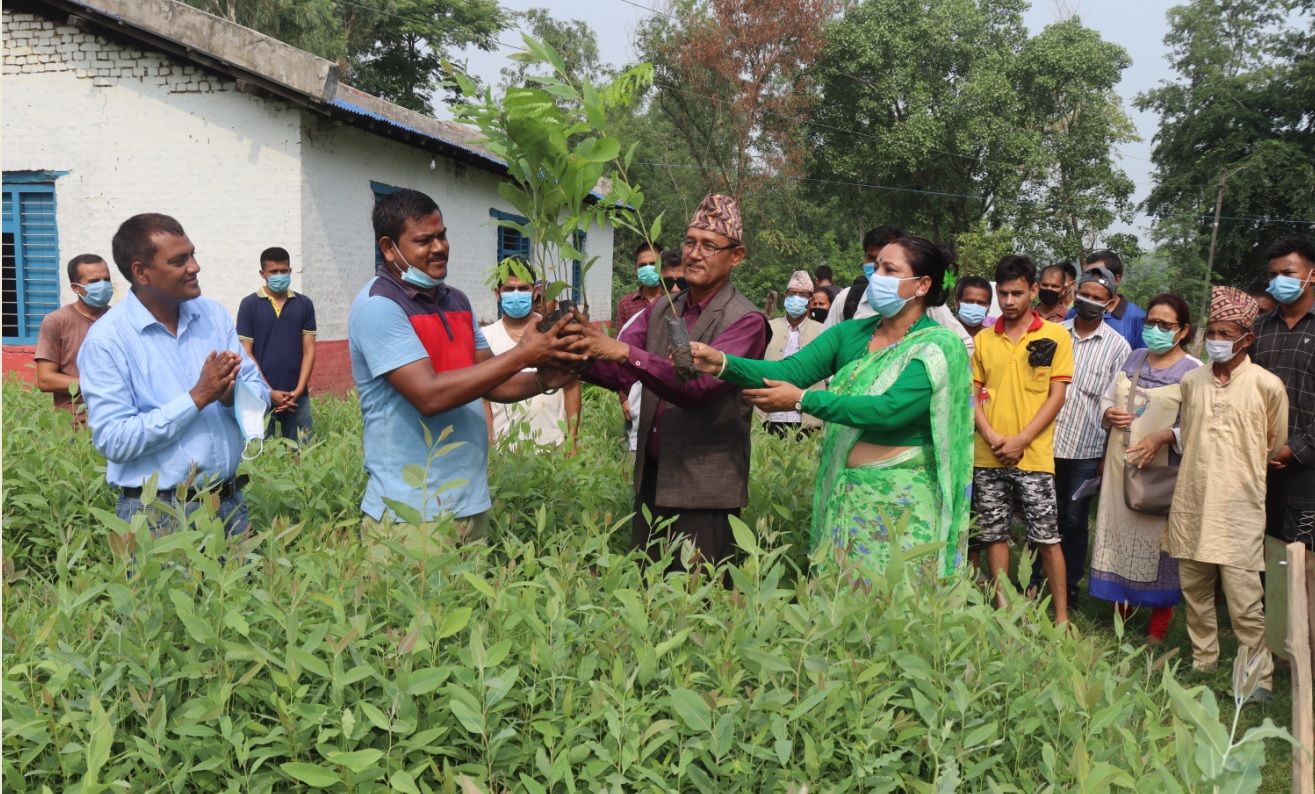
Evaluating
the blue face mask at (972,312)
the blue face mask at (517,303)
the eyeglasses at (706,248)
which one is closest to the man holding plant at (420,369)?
the eyeglasses at (706,248)

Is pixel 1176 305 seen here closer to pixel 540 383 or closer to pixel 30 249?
pixel 540 383

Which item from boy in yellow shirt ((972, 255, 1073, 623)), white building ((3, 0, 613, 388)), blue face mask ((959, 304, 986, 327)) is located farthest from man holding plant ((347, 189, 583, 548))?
white building ((3, 0, 613, 388))

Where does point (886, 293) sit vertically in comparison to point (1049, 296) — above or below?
below

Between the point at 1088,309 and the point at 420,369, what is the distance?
14.6ft

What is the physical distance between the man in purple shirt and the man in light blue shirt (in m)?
1.30

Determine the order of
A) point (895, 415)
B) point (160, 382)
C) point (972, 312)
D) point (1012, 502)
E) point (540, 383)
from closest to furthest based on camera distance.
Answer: point (895, 415) < point (160, 382) < point (540, 383) < point (1012, 502) < point (972, 312)

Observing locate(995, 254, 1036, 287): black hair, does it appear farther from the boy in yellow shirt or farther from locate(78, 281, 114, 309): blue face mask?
locate(78, 281, 114, 309): blue face mask

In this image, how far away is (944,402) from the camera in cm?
330

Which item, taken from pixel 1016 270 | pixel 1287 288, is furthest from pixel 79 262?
pixel 1287 288

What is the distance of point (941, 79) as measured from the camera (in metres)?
32.4

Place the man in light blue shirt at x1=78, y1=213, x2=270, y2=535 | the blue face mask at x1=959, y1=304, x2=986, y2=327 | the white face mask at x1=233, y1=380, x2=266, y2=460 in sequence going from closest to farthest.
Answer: the man in light blue shirt at x1=78, y1=213, x2=270, y2=535 → the white face mask at x1=233, y1=380, x2=266, y2=460 → the blue face mask at x1=959, y1=304, x2=986, y2=327

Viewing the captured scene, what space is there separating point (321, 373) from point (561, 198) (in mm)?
8788

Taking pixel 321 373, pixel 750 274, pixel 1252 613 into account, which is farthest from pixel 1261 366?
pixel 750 274

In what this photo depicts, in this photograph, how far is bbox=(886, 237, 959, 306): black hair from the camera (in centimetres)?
349
